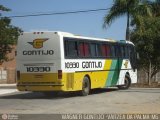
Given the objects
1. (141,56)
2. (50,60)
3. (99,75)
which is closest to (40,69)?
(50,60)

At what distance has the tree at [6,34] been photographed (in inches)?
1636

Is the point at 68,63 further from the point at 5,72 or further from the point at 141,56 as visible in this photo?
the point at 5,72

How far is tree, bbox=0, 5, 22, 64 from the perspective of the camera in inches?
1636

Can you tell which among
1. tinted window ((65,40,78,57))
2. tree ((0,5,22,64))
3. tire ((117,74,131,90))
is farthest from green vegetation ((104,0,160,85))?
tinted window ((65,40,78,57))

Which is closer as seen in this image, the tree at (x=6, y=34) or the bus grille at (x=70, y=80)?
the bus grille at (x=70, y=80)

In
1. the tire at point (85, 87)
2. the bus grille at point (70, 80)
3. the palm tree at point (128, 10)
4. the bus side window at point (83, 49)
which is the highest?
the palm tree at point (128, 10)

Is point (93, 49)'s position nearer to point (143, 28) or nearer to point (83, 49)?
point (83, 49)

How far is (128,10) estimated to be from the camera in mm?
36750

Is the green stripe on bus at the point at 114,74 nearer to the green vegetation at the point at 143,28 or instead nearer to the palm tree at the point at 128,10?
the green vegetation at the point at 143,28

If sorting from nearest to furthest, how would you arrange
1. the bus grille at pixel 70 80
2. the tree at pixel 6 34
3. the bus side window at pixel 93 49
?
the bus grille at pixel 70 80, the bus side window at pixel 93 49, the tree at pixel 6 34

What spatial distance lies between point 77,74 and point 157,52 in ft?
42.4

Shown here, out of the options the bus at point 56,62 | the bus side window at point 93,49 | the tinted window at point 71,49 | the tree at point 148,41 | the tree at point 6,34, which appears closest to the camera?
the bus at point 56,62

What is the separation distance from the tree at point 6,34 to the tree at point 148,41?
11312 mm

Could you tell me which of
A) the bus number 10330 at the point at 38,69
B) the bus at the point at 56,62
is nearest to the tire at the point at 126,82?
the bus at the point at 56,62
